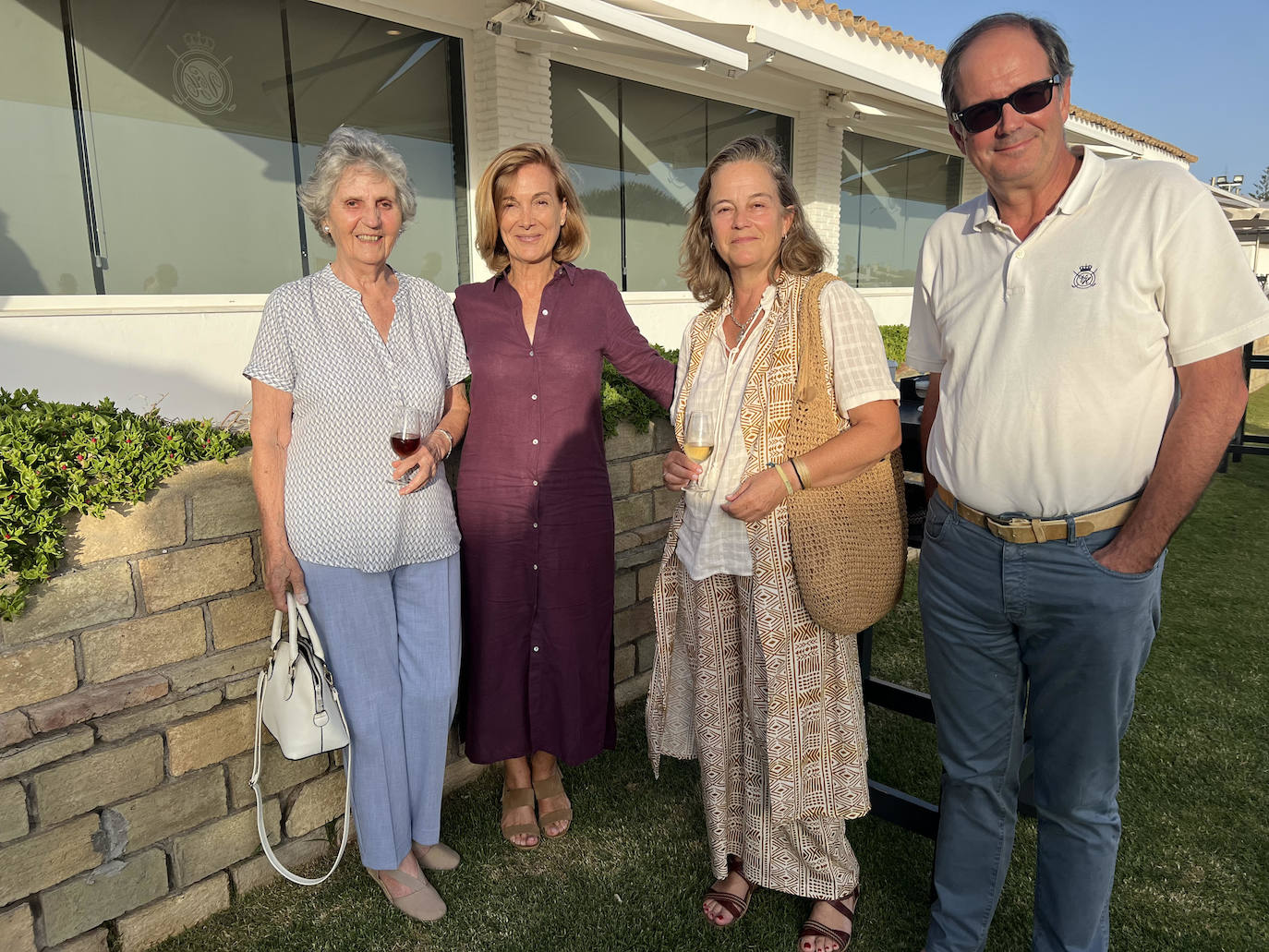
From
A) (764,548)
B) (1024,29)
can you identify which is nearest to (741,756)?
(764,548)

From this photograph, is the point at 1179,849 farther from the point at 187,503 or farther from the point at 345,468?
the point at 187,503

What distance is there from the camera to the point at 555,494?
108 inches

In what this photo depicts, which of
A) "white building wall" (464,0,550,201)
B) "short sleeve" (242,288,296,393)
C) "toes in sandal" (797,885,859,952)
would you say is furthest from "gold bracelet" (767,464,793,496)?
"white building wall" (464,0,550,201)

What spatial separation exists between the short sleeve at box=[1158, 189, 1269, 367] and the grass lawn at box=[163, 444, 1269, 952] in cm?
186

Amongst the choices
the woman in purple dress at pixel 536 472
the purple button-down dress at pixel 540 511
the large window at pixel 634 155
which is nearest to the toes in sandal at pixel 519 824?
the woman in purple dress at pixel 536 472

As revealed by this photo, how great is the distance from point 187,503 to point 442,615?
83 cm

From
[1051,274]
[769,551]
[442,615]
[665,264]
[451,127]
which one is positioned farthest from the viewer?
[665,264]

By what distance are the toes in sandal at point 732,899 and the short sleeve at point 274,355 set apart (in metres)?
2.05

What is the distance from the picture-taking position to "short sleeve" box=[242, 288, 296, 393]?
2252mm

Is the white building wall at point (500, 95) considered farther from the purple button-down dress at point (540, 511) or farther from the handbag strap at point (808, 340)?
the handbag strap at point (808, 340)

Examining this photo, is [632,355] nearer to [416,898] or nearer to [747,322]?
[747,322]

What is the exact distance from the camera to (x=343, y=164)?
A: 7.63 feet

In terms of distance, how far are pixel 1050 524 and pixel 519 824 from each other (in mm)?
2158

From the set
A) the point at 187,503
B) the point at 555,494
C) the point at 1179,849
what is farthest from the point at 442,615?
the point at 1179,849
